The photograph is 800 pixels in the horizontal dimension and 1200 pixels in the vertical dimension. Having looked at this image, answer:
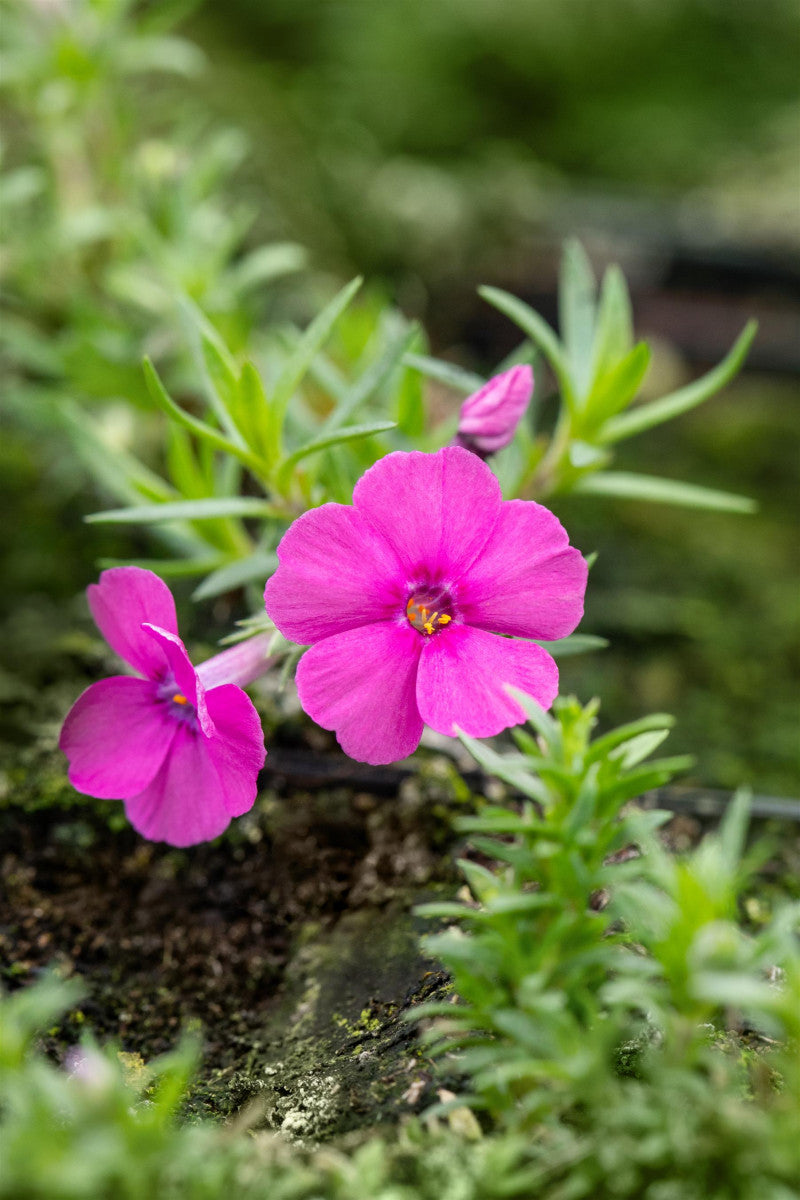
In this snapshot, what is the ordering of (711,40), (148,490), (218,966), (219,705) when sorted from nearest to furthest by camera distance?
(219,705)
(218,966)
(148,490)
(711,40)

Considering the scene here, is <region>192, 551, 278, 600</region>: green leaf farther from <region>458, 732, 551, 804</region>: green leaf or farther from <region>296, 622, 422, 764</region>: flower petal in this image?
<region>458, 732, 551, 804</region>: green leaf

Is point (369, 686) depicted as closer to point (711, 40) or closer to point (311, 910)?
point (311, 910)

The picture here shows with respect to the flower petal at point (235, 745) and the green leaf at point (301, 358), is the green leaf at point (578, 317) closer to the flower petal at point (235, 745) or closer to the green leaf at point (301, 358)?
the green leaf at point (301, 358)

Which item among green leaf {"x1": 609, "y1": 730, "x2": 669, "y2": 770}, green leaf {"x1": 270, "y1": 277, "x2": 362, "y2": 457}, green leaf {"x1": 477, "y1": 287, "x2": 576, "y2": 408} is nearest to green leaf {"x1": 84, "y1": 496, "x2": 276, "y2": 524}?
green leaf {"x1": 270, "y1": 277, "x2": 362, "y2": 457}

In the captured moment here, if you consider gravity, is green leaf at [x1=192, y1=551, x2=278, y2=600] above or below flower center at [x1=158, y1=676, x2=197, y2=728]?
above

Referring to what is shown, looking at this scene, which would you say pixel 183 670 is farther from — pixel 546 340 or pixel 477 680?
pixel 546 340

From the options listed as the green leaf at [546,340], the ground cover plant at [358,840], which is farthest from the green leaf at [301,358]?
the green leaf at [546,340]

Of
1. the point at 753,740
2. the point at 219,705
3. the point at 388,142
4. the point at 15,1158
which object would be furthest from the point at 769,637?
the point at 388,142

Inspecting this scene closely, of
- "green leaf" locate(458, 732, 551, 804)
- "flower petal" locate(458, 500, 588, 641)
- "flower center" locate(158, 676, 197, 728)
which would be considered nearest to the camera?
"green leaf" locate(458, 732, 551, 804)
